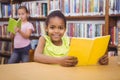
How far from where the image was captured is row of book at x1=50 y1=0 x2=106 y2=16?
→ 9.53 feet

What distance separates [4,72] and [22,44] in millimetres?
2409

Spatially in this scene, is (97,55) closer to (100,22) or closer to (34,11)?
(100,22)

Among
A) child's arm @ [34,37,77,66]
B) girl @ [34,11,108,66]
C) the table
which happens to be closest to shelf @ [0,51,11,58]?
girl @ [34,11,108,66]

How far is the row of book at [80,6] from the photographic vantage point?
2.91 metres

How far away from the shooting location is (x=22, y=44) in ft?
11.5

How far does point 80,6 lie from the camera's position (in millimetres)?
3121

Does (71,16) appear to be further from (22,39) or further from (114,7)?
(22,39)

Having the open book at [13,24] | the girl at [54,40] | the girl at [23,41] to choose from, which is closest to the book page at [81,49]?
the girl at [54,40]

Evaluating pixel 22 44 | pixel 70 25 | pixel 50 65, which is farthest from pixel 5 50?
pixel 50 65

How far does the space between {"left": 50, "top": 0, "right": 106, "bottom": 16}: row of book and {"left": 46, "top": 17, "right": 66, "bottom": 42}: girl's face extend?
1.24 meters

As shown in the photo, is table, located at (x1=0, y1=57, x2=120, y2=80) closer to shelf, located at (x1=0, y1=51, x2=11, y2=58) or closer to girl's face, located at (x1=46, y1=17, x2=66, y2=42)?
girl's face, located at (x1=46, y1=17, x2=66, y2=42)

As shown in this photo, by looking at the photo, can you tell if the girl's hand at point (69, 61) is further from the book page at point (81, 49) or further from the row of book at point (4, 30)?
the row of book at point (4, 30)

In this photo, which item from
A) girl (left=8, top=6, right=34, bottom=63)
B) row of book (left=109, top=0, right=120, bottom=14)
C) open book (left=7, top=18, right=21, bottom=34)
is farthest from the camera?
girl (left=8, top=6, right=34, bottom=63)

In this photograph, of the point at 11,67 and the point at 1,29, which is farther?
the point at 1,29
